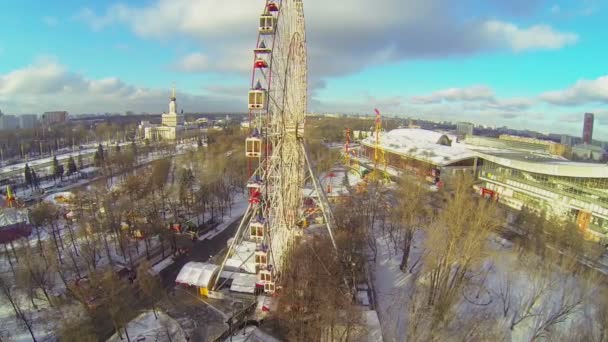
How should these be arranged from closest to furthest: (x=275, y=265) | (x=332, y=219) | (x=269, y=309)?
(x=269, y=309) < (x=275, y=265) < (x=332, y=219)

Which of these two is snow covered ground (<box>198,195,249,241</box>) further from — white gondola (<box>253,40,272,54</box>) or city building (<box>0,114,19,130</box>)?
city building (<box>0,114,19,130</box>)

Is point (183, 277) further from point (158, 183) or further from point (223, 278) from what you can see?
point (158, 183)

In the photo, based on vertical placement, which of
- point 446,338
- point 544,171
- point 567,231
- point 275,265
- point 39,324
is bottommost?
point 39,324

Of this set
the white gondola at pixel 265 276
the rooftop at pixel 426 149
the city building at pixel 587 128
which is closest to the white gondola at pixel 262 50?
the white gondola at pixel 265 276

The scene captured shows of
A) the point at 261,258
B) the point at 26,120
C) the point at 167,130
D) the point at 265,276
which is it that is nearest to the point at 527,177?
the point at 265,276

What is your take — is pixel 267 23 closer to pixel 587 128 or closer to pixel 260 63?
pixel 260 63

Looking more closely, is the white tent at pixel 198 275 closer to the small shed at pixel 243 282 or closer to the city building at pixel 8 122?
the small shed at pixel 243 282

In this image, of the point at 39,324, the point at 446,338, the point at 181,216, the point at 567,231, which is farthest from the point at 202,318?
the point at 567,231
